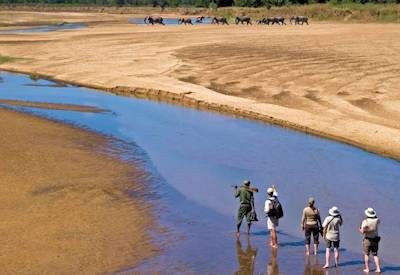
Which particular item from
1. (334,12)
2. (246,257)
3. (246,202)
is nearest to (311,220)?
(246,257)

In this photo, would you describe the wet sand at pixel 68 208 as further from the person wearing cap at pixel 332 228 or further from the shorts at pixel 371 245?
the shorts at pixel 371 245

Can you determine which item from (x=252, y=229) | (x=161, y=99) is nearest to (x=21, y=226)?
(x=252, y=229)

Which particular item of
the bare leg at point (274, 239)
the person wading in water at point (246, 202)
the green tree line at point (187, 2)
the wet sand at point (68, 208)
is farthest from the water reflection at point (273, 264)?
the green tree line at point (187, 2)

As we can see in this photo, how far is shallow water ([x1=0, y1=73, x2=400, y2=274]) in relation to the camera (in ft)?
50.0

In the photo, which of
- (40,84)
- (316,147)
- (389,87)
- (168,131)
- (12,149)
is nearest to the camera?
(12,149)

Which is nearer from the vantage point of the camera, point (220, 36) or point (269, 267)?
point (269, 267)

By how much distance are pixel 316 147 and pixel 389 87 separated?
12360 millimetres

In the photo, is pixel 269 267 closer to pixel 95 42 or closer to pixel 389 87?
pixel 389 87

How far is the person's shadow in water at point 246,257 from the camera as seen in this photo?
14445mm

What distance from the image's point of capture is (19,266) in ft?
46.9

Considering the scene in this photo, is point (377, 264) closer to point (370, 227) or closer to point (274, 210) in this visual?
point (370, 227)

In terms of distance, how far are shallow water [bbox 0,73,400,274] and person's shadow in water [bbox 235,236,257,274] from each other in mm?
24

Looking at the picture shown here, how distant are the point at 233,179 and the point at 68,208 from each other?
19.4 feet

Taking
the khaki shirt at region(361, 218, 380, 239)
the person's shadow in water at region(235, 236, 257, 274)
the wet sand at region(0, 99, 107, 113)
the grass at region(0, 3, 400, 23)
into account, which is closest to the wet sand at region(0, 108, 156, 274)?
the person's shadow in water at region(235, 236, 257, 274)
